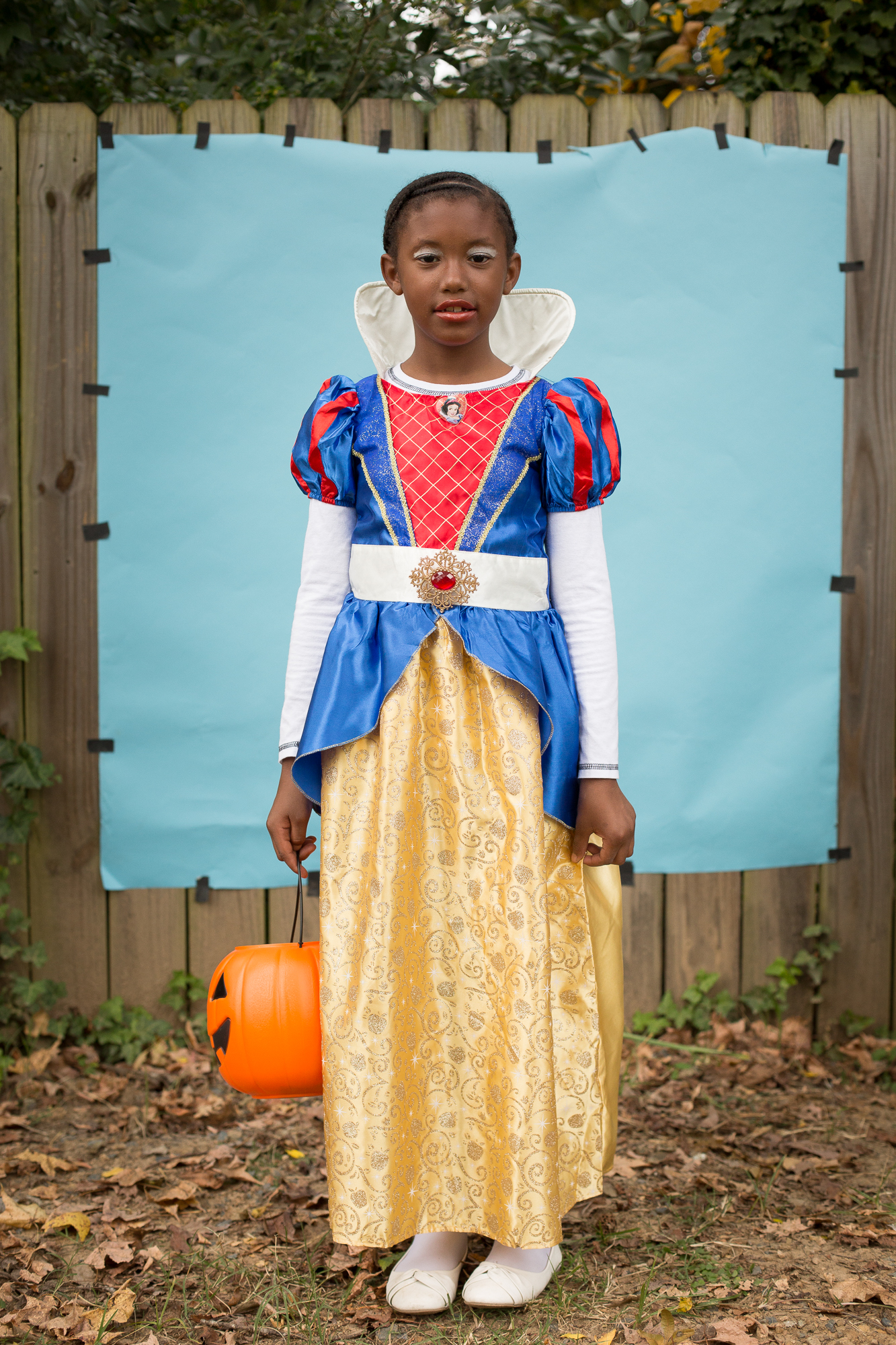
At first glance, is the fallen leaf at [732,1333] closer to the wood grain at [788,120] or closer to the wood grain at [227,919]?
the wood grain at [227,919]

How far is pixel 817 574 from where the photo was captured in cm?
309

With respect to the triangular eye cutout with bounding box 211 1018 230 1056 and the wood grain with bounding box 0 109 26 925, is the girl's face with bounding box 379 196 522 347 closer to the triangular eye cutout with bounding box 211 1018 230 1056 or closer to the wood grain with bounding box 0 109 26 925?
the triangular eye cutout with bounding box 211 1018 230 1056

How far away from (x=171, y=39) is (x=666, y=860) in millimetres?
2943

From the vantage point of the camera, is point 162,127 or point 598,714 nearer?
point 598,714

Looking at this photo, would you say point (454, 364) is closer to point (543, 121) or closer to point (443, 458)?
point (443, 458)

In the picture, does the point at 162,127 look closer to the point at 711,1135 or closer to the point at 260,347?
the point at 260,347

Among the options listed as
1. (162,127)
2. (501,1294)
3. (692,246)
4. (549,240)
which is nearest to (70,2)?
(162,127)

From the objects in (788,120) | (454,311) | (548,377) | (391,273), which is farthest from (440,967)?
(788,120)

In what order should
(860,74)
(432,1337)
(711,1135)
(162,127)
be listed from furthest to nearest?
(860,74) → (162,127) → (711,1135) → (432,1337)

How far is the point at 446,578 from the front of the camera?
1.79 m

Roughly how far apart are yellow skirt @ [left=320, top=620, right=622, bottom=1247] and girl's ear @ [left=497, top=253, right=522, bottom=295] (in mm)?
646

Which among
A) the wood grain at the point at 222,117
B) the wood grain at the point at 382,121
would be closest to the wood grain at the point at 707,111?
the wood grain at the point at 382,121

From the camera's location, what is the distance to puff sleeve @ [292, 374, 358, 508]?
1863 mm

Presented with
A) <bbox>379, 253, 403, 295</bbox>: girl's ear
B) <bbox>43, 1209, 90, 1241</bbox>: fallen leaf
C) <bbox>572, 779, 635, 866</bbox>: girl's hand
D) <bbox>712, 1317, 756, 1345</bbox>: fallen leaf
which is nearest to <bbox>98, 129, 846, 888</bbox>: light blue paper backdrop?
<bbox>43, 1209, 90, 1241</bbox>: fallen leaf
